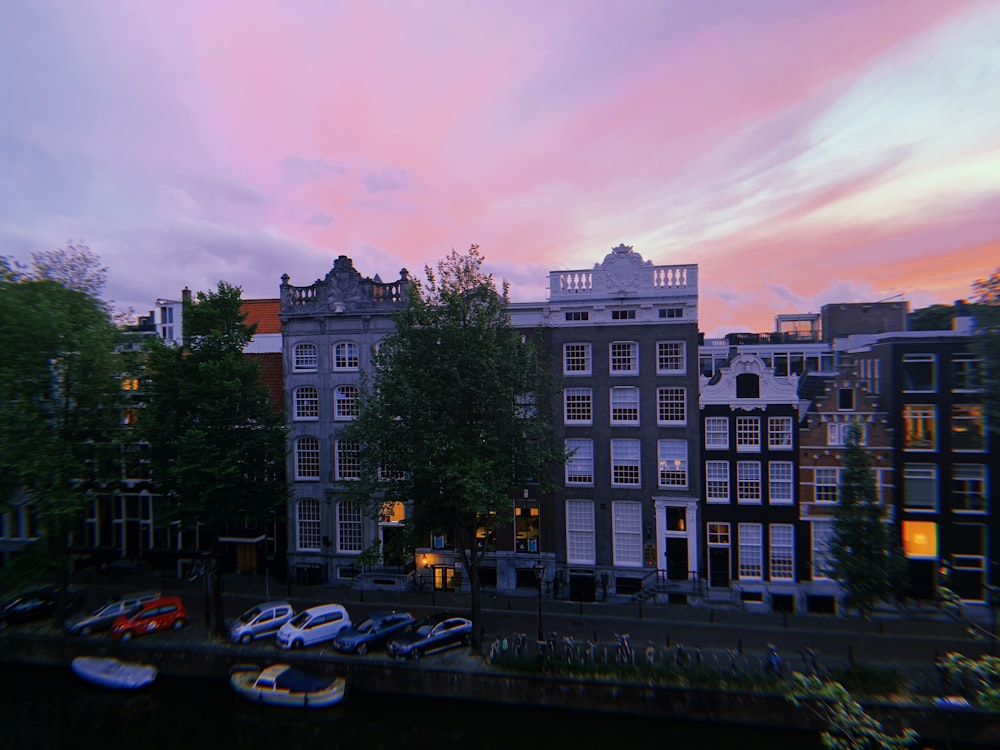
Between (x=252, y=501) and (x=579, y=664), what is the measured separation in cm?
1992

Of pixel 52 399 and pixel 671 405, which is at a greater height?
pixel 52 399

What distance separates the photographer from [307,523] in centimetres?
3522

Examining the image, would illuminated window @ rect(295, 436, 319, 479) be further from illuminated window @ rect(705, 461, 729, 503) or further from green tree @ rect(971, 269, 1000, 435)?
green tree @ rect(971, 269, 1000, 435)

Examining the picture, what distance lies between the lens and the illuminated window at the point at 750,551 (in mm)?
31656

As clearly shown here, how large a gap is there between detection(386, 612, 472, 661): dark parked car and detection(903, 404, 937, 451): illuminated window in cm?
2774

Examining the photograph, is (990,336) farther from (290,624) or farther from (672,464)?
(290,624)

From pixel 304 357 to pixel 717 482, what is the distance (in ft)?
93.2

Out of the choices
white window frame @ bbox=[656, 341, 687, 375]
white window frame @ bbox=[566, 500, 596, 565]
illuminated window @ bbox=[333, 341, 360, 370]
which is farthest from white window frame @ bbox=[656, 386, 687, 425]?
illuminated window @ bbox=[333, 341, 360, 370]

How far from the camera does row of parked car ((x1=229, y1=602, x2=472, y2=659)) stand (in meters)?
24.7

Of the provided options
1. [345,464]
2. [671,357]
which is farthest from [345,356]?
[671,357]

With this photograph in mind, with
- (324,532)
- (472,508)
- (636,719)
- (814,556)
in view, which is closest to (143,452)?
(324,532)

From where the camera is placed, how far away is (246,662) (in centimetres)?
2500

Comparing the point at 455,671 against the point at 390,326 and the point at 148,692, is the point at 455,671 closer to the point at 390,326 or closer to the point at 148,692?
the point at 148,692

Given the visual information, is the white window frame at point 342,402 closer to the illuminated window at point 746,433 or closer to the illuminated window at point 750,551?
the illuminated window at point 746,433
